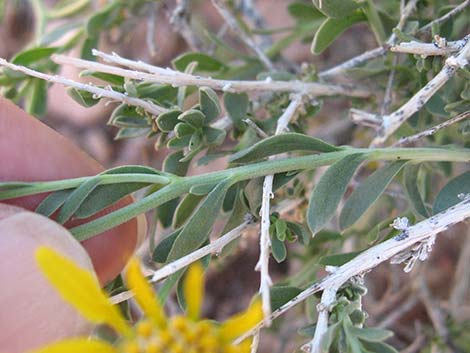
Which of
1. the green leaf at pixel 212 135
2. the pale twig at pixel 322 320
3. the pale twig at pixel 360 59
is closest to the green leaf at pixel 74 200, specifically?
the green leaf at pixel 212 135

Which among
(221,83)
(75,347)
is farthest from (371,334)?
(221,83)

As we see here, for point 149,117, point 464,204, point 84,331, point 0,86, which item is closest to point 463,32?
point 464,204

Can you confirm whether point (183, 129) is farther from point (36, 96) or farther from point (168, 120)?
point (36, 96)

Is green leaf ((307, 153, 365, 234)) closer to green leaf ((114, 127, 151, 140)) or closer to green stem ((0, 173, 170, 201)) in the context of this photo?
green stem ((0, 173, 170, 201))

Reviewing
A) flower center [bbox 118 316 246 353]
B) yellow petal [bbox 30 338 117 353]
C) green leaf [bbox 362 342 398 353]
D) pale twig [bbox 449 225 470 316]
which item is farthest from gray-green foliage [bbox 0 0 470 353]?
pale twig [bbox 449 225 470 316]

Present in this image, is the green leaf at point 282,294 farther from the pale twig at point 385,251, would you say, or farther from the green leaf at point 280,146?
the green leaf at point 280,146

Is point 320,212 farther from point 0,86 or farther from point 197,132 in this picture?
point 0,86
